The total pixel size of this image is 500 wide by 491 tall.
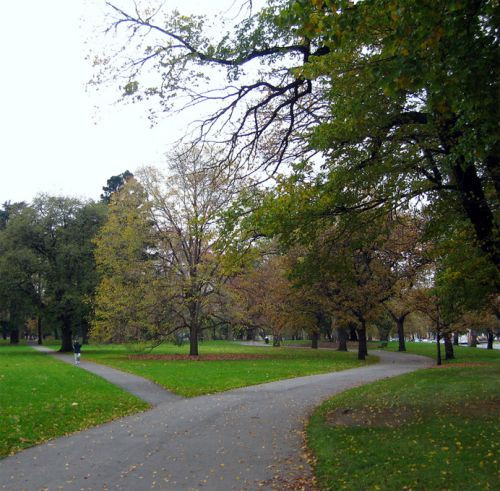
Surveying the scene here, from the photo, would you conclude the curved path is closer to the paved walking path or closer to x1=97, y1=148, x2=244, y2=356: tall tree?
the paved walking path

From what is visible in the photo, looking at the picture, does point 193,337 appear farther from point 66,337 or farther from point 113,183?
point 113,183

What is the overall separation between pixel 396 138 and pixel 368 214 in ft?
8.34

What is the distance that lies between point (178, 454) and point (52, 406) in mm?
6153

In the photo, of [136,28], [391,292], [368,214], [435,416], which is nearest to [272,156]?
[368,214]

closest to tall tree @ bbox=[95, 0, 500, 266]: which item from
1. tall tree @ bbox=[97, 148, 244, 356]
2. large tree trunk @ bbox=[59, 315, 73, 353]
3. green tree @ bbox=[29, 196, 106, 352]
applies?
tall tree @ bbox=[97, 148, 244, 356]

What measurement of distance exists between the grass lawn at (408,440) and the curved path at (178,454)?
56 centimetres

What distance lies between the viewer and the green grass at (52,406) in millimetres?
9750

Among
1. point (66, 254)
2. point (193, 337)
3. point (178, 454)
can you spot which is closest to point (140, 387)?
point (178, 454)

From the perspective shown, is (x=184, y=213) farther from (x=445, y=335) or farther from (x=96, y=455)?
(x=96, y=455)

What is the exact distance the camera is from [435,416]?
1010cm

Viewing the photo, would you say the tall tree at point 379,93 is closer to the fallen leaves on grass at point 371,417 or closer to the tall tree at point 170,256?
the fallen leaves on grass at point 371,417

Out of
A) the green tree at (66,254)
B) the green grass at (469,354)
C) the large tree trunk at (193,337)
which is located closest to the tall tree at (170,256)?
the large tree trunk at (193,337)

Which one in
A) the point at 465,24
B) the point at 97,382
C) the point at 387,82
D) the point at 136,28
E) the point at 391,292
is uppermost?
the point at 136,28

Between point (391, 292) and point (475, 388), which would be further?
point (391, 292)
